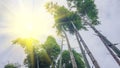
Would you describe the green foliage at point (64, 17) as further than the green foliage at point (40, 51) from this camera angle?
No

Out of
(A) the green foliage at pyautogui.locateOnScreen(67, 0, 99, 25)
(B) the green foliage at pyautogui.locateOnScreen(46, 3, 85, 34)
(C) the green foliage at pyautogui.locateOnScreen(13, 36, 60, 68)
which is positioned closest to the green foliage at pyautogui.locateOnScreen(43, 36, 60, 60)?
(C) the green foliage at pyautogui.locateOnScreen(13, 36, 60, 68)

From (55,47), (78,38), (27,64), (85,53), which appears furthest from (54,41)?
(85,53)

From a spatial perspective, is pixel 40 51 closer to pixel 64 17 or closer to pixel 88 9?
pixel 64 17

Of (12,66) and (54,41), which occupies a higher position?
(54,41)

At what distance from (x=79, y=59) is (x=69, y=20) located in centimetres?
574

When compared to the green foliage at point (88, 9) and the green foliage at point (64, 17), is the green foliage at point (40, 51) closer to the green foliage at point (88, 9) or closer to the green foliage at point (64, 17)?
the green foliage at point (64, 17)

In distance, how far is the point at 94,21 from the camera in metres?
23.4

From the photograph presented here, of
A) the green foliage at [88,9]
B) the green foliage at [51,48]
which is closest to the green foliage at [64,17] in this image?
the green foliage at [88,9]

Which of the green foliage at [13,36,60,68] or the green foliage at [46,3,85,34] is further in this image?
the green foliage at [13,36,60,68]

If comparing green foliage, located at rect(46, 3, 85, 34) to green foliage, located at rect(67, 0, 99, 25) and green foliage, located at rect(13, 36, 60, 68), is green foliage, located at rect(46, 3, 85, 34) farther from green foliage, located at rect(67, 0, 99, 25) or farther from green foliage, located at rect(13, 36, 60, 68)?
green foliage, located at rect(13, 36, 60, 68)

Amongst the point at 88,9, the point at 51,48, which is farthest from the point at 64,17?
the point at 51,48

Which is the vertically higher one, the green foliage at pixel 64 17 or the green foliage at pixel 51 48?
the green foliage at pixel 64 17

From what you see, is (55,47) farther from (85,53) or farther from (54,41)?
(85,53)

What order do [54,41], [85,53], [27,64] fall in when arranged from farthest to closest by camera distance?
[54,41] < [27,64] < [85,53]
